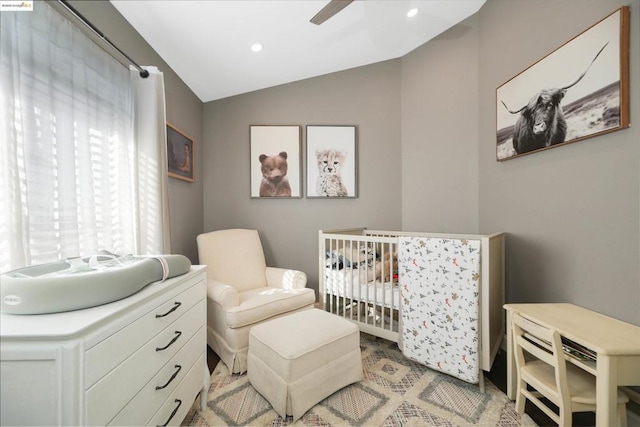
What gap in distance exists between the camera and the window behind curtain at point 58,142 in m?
0.92

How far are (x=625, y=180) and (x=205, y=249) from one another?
2779 mm

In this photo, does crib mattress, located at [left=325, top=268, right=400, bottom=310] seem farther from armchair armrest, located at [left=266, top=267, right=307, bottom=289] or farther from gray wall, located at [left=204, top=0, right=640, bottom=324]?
gray wall, located at [left=204, top=0, right=640, bottom=324]

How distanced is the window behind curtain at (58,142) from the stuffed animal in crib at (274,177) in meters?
1.38

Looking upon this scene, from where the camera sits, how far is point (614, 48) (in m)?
1.24

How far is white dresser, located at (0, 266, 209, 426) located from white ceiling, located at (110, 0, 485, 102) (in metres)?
1.60

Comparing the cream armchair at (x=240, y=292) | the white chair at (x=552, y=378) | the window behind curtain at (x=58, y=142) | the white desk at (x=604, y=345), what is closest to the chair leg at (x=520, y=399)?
the white chair at (x=552, y=378)

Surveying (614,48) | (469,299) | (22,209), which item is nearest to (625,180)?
(614,48)

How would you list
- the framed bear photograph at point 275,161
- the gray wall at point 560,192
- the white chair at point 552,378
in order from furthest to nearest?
the framed bear photograph at point 275,161, the gray wall at point 560,192, the white chair at point 552,378

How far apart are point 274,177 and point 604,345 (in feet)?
8.54

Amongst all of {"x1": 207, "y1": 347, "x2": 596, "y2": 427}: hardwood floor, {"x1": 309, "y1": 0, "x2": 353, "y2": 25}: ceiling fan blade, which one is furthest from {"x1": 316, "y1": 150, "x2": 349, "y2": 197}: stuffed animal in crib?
{"x1": 207, "y1": 347, "x2": 596, "y2": 427}: hardwood floor

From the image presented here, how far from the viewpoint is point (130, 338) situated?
819mm

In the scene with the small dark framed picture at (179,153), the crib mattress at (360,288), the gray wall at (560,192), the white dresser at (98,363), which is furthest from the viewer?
the small dark framed picture at (179,153)

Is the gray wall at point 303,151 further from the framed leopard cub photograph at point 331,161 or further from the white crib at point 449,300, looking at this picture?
the white crib at point 449,300

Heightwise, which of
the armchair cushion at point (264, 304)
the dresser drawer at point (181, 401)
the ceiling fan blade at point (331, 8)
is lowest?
the dresser drawer at point (181, 401)
